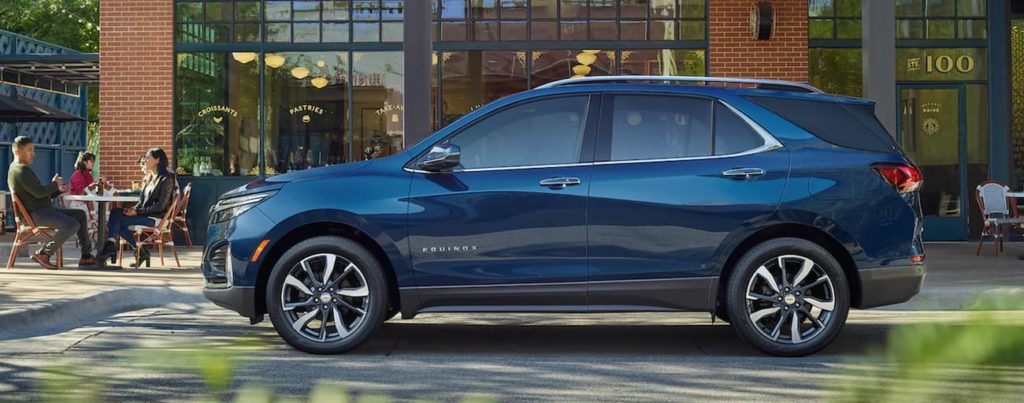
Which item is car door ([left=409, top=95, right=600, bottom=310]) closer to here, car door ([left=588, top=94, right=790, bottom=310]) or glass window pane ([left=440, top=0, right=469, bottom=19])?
car door ([left=588, top=94, right=790, bottom=310])

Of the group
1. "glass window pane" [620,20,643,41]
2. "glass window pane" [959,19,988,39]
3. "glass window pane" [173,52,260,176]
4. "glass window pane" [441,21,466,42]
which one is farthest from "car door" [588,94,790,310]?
"glass window pane" [959,19,988,39]

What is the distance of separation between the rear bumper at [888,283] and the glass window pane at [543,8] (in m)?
9.67

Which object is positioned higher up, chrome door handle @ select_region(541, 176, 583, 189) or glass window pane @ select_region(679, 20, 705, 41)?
glass window pane @ select_region(679, 20, 705, 41)

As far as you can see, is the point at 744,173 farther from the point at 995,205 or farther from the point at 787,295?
the point at 995,205

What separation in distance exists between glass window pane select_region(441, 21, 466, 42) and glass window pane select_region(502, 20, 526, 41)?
57 centimetres

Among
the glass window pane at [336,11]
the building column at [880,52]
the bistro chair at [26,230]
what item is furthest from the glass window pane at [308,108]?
the building column at [880,52]

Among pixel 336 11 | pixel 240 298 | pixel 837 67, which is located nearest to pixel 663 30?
pixel 837 67

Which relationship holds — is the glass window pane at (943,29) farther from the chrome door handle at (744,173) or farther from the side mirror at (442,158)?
the side mirror at (442,158)

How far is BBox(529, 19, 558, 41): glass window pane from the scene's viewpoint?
16.0 metres

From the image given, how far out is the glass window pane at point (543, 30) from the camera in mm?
15977

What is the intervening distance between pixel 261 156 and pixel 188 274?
4.39 meters

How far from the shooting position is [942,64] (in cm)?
1639

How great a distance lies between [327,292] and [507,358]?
1.18 metres

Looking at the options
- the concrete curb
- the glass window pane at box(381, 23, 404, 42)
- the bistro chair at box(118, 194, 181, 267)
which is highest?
the glass window pane at box(381, 23, 404, 42)
